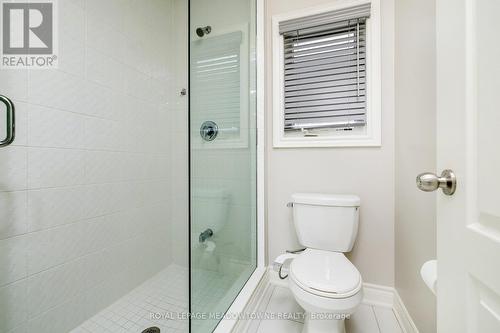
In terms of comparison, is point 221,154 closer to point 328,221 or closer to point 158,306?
point 328,221

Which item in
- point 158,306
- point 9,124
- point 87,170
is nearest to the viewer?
point 9,124

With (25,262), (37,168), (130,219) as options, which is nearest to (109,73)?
(37,168)

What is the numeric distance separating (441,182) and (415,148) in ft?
2.38

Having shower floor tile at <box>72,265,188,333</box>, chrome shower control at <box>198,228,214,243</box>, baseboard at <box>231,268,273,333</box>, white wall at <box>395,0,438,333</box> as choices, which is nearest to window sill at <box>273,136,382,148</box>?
white wall at <box>395,0,438,333</box>

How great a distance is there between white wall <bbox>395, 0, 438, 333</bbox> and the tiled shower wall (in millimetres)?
1670

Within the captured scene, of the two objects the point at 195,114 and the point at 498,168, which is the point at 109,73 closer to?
the point at 195,114

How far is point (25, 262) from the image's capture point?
0.99 metres

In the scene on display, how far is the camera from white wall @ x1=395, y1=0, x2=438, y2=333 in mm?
874

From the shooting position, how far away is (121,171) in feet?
4.79

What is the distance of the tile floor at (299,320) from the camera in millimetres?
1128

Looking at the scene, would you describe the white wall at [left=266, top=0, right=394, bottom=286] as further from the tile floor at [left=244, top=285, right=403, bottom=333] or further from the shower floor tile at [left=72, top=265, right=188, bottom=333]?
the shower floor tile at [left=72, top=265, right=188, bottom=333]

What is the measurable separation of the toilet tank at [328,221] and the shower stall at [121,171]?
37cm

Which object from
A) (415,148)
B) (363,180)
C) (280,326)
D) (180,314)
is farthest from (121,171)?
(415,148)

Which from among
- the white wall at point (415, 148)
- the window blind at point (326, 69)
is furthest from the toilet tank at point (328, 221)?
the window blind at point (326, 69)
